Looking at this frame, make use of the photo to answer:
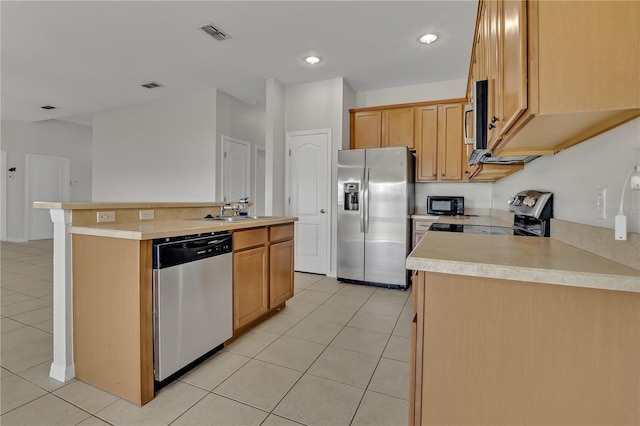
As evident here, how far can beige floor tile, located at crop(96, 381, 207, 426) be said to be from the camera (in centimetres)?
151

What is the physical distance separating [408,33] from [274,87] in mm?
2012

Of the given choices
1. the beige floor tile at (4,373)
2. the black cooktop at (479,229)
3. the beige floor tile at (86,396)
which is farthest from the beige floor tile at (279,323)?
the beige floor tile at (4,373)

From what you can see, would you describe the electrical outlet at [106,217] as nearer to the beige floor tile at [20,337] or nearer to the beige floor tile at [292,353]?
the beige floor tile at [20,337]

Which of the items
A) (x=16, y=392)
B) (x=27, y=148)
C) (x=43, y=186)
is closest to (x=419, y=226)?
(x=16, y=392)

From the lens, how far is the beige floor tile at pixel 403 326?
2527mm

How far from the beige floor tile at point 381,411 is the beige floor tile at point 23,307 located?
3288 millimetres

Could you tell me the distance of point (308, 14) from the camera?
288cm

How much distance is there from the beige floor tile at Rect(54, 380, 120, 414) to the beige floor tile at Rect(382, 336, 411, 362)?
1696 millimetres

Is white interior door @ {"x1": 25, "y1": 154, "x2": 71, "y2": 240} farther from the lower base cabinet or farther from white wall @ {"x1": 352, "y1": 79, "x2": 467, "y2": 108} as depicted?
white wall @ {"x1": 352, "y1": 79, "x2": 467, "y2": 108}

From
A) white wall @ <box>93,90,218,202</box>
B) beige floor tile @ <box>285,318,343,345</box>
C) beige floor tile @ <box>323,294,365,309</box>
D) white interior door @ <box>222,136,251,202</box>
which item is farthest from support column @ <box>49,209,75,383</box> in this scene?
white interior door @ <box>222,136,251,202</box>

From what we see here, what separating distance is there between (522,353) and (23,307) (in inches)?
163

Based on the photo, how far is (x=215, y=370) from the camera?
1.96 metres

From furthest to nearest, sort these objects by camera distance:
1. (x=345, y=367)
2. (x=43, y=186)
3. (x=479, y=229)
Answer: (x=43, y=186) < (x=479, y=229) < (x=345, y=367)

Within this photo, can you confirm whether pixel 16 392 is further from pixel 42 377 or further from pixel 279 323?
pixel 279 323
